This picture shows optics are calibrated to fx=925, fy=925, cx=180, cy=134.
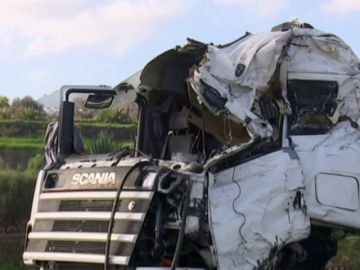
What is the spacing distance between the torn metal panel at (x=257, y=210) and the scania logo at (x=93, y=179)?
1.05 metres

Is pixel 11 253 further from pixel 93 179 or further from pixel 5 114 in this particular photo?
pixel 5 114

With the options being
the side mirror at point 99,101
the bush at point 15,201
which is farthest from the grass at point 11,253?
the side mirror at point 99,101

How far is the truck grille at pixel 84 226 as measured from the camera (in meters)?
7.41

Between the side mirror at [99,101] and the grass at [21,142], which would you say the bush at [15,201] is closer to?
the side mirror at [99,101]

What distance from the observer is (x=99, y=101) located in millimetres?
9664

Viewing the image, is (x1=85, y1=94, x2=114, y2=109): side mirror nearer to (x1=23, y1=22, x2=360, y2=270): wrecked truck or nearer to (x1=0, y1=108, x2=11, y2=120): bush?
(x1=23, y1=22, x2=360, y2=270): wrecked truck

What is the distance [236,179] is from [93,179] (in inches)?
56.7

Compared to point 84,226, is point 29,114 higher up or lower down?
lower down

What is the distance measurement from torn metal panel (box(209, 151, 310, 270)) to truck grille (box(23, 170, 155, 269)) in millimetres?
601

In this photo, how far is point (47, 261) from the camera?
850cm

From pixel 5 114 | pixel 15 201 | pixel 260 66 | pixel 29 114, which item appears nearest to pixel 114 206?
pixel 260 66

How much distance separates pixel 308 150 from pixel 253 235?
3.07 feet

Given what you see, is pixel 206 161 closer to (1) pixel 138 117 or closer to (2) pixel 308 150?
(2) pixel 308 150

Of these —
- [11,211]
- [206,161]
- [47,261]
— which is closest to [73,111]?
[47,261]
